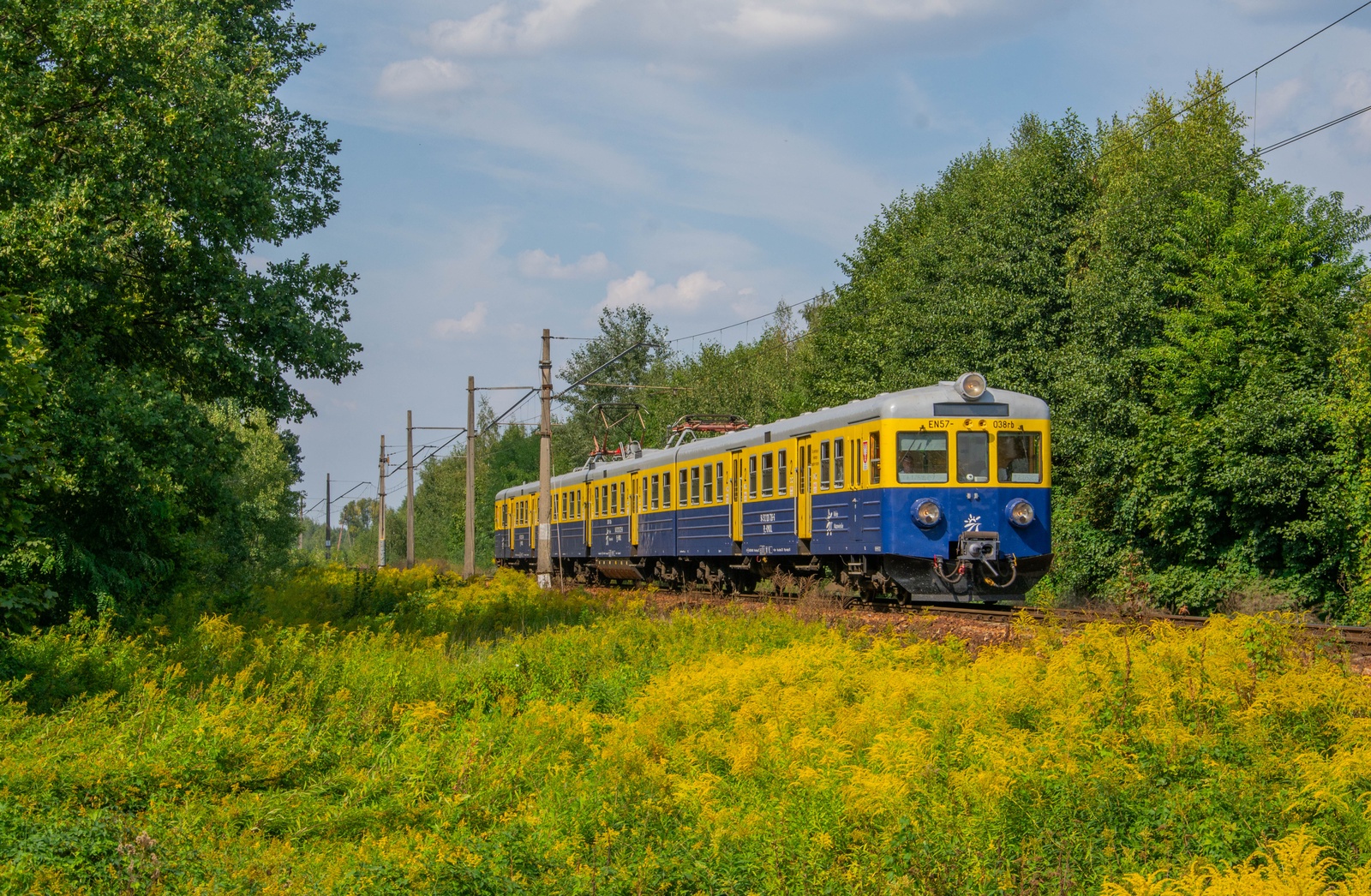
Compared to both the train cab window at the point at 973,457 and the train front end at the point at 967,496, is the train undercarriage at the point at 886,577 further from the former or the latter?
the train cab window at the point at 973,457

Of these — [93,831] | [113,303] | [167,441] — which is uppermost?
[113,303]

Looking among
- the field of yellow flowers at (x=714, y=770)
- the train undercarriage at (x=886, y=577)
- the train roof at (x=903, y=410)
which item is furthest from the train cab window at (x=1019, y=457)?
the field of yellow flowers at (x=714, y=770)

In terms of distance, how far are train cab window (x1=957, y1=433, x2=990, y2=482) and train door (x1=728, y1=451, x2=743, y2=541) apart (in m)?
5.78

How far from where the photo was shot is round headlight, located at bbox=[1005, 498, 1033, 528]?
62.6 feet

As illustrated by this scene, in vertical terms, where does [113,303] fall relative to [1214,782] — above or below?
above

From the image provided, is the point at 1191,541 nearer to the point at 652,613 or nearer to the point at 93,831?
the point at 652,613

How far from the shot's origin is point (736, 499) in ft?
79.5

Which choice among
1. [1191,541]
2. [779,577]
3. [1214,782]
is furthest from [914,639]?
[1191,541]

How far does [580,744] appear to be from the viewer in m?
10.0

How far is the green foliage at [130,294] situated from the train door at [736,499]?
794cm

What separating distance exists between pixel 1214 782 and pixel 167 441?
495 inches

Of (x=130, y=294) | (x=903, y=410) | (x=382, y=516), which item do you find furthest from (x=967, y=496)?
(x=382, y=516)

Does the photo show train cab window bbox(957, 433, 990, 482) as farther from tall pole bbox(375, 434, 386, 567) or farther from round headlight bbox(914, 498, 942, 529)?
tall pole bbox(375, 434, 386, 567)

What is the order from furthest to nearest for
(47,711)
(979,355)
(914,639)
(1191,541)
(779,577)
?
(979,355) < (1191,541) < (779,577) < (914,639) < (47,711)
